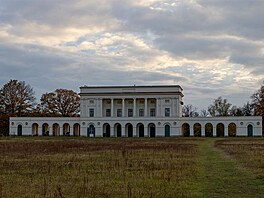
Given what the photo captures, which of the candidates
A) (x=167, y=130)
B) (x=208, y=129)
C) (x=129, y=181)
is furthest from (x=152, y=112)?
(x=129, y=181)

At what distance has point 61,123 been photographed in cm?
10562

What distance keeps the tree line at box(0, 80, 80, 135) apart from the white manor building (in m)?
4.40

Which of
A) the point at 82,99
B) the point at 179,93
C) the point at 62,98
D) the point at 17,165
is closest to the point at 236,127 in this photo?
the point at 179,93

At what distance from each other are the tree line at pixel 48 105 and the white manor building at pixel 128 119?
4.65 m

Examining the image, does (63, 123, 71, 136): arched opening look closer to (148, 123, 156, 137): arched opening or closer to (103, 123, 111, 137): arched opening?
(103, 123, 111, 137): arched opening

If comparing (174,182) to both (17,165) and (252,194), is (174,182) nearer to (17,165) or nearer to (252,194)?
(252,194)

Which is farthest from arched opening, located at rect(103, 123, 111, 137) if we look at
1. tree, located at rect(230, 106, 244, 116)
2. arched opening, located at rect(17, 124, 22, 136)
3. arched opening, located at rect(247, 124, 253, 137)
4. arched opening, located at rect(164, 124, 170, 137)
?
tree, located at rect(230, 106, 244, 116)

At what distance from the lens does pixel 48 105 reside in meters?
115

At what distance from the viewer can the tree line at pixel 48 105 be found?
106m

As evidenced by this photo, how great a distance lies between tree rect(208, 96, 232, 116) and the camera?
125 m

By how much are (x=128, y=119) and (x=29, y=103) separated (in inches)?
894

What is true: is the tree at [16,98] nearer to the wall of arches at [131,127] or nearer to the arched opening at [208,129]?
the wall of arches at [131,127]

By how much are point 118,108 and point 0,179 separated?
9124 cm

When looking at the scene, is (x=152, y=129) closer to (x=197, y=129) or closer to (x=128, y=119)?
(x=128, y=119)
